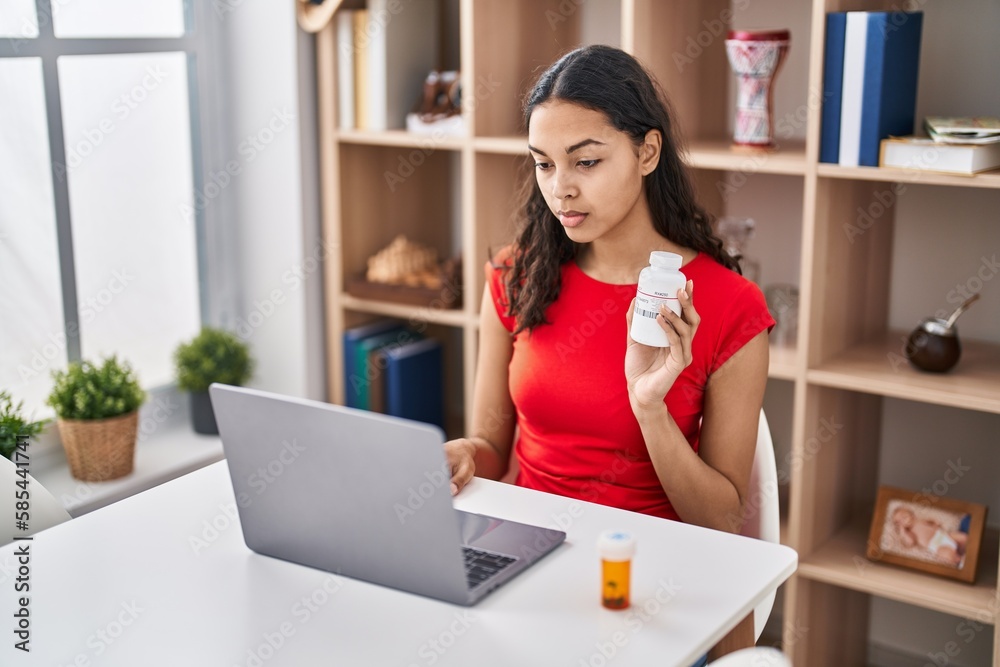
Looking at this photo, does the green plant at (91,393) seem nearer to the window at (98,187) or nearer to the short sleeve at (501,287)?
the window at (98,187)

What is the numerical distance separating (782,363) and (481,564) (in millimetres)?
1083

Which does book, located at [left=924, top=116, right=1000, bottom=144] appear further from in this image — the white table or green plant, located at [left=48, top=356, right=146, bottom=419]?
green plant, located at [left=48, top=356, right=146, bottom=419]

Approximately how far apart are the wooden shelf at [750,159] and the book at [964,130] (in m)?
0.24

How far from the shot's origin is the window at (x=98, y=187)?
234cm

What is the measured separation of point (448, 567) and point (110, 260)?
5.41 feet

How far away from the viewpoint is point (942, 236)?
229 centimetres

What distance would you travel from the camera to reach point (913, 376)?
6.91 ft

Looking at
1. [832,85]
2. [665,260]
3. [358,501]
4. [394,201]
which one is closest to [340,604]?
[358,501]

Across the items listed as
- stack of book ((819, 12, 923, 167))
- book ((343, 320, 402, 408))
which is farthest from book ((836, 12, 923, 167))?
book ((343, 320, 402, 408))

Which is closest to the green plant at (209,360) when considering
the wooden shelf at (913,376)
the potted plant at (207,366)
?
the potted plant at (207,366)

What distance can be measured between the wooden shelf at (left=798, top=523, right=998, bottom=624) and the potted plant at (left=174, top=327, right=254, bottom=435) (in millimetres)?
1375

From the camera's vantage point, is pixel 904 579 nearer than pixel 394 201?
Yes

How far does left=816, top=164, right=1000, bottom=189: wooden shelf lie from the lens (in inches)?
74.4

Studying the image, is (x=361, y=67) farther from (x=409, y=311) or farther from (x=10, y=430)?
(x=10, y=430)
